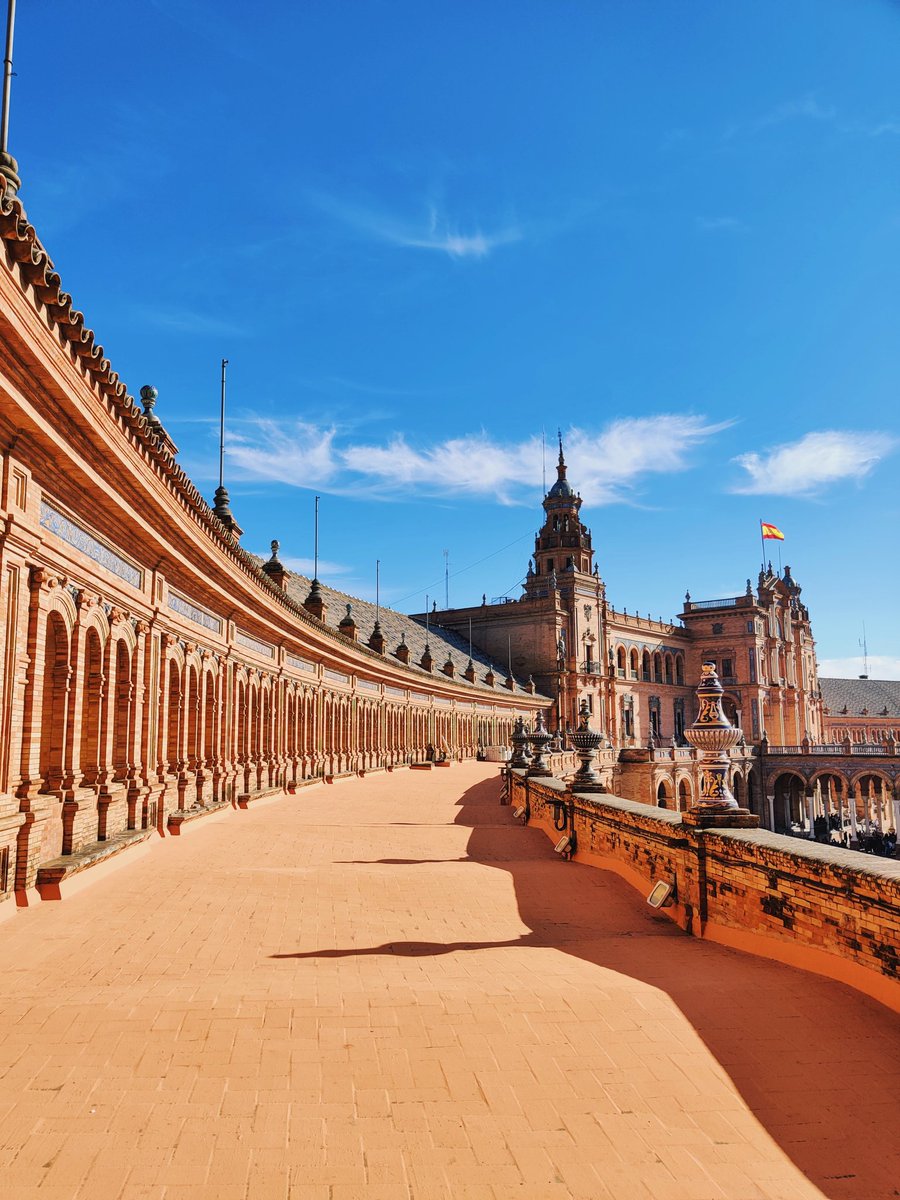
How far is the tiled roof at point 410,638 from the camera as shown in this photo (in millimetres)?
43500

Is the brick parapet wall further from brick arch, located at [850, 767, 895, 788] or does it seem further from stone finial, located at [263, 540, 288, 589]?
brick arch, located at [850, 767, 895, 788]

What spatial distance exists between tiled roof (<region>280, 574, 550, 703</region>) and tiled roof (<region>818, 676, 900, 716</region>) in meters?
58.0

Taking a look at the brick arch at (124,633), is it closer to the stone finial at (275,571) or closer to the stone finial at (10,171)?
the stone finial at (10,171)

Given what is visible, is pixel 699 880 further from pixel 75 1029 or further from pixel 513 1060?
pixel 75 1029

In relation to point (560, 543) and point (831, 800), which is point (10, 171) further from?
point (831, 800)

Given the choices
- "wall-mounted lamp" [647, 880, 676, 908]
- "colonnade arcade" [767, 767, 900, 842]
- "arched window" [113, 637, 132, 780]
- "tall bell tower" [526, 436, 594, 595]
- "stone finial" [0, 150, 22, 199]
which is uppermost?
"tall bell tower" [526, 436, 594, 595]

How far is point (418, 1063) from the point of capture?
5031 mm

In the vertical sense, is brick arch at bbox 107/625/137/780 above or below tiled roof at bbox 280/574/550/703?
below

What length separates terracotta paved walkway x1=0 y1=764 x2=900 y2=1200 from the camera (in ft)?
13.2

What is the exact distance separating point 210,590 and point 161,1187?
1508 cm

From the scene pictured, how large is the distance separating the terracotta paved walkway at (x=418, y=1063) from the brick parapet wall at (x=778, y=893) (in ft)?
0.85

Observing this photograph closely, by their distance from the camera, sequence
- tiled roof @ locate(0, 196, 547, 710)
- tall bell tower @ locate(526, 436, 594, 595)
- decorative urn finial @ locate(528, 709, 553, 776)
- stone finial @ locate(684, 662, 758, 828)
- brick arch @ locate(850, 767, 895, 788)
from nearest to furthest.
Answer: tiled roof @ locate(0, 196, 547, 710)
stone finial @ locate(684, 662, 758, 828)
decorative urn finial @ locate(528, 709, 553, 776)
brick arch @ locate(850, 767, 895, 788)
tall bell tower @ locate(526, 436, 594, 595)

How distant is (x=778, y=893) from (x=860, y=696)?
385 ft

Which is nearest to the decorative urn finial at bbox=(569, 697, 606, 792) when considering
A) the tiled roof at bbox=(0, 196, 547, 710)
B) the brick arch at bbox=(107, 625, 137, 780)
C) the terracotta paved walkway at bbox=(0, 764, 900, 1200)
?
the terracotta paved walkway at bbox=(0, 764, 900, 1200)
